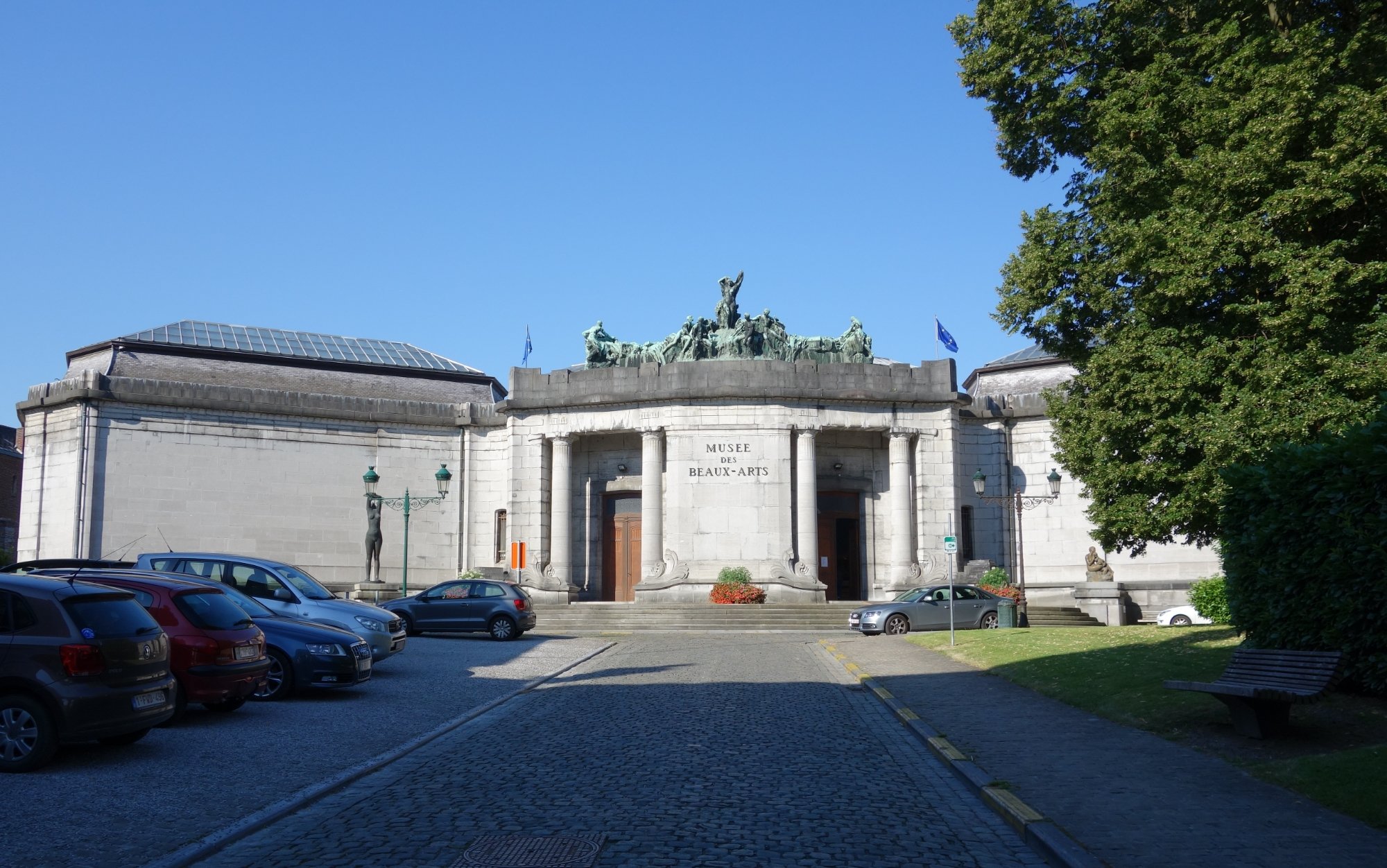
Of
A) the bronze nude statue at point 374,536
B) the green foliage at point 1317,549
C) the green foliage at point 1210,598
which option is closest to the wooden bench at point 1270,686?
the green foliage at point 1317,549

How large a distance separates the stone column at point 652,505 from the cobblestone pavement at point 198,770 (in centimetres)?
2236

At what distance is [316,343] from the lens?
159 feet

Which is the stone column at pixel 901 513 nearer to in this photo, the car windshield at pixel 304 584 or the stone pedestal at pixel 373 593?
the stone pedestal at pixel 373 593

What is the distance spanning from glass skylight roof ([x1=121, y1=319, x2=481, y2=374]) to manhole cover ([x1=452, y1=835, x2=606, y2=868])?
40023 millimetres

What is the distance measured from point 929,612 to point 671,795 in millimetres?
23538

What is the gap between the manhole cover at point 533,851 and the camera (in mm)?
7086

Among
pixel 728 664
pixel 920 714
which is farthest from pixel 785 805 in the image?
pixel 728 664

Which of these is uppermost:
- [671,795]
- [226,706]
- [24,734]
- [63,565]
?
[63,565]

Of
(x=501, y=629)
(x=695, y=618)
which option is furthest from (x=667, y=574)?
(x=501, y=629)

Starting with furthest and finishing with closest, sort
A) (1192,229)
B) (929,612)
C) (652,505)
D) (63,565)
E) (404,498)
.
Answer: (652,505) < (404,498) < (929,612) < (1192,229) < (63,565)

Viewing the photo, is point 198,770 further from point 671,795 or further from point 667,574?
point 667,574

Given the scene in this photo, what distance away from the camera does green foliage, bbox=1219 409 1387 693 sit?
11711 mm

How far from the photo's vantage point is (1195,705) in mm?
13109

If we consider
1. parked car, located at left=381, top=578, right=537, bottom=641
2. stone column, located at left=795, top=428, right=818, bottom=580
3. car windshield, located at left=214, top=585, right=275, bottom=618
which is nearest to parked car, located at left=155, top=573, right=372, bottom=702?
car windshield, located at left=214, top=585, right=275, bottom=618
